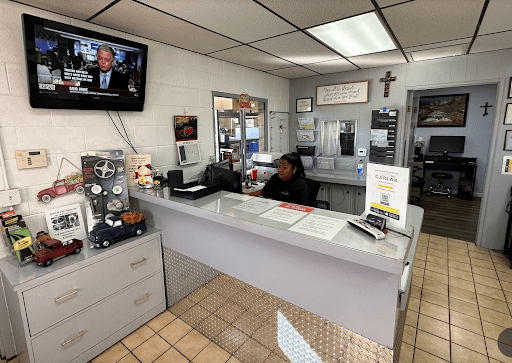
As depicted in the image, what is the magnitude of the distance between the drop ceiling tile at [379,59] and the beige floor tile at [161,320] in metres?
3.78

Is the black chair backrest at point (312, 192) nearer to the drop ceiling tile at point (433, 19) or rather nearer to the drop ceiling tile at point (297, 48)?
the drop ceiling tile at point (297, 48)

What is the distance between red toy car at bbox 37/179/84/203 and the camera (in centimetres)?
216

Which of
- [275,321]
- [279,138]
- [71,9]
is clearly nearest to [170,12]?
[71,9]

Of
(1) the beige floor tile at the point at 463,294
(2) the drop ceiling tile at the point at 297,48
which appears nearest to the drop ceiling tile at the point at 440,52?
(2) the drop ceiling tile at the point at 297,48

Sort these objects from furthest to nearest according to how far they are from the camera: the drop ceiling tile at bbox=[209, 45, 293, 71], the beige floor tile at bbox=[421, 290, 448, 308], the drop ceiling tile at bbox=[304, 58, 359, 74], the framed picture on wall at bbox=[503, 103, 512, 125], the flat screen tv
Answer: the drop ceiling tile at bbox=[304, 58, 359, 74]
the framed picture on wall at bbox=[503, 103, 512, 125]
the drop ceiling tile at bbox=[209, 45, 293, 71]
the beige floor tile at bbox=[421, 290, 448, 308]
the flat screen tv

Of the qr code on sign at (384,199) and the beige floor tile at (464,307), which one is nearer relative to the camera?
the qr code on sign at (384,199)

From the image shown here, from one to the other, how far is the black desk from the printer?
4701 mm

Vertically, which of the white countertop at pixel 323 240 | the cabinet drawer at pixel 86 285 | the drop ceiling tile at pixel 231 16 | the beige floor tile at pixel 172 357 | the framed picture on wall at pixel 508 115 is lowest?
the beige floor tile at pixel 172 357

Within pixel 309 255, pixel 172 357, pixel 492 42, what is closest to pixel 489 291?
pixel 309 255

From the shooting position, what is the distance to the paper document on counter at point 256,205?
1.84 metres

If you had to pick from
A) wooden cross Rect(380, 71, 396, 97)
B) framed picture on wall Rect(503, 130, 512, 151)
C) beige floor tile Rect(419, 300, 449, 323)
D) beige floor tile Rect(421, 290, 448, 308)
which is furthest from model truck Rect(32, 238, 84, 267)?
framed picture on wall Rect(503, 130, 512, 151)

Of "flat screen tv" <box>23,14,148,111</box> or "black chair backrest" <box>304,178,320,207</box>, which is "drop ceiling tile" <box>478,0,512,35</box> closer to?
"black chair backrest" <box>304,178,320,207</box>

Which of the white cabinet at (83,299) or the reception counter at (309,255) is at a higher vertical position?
the reception counter at (309,255)

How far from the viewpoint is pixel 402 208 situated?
52.7 inches
